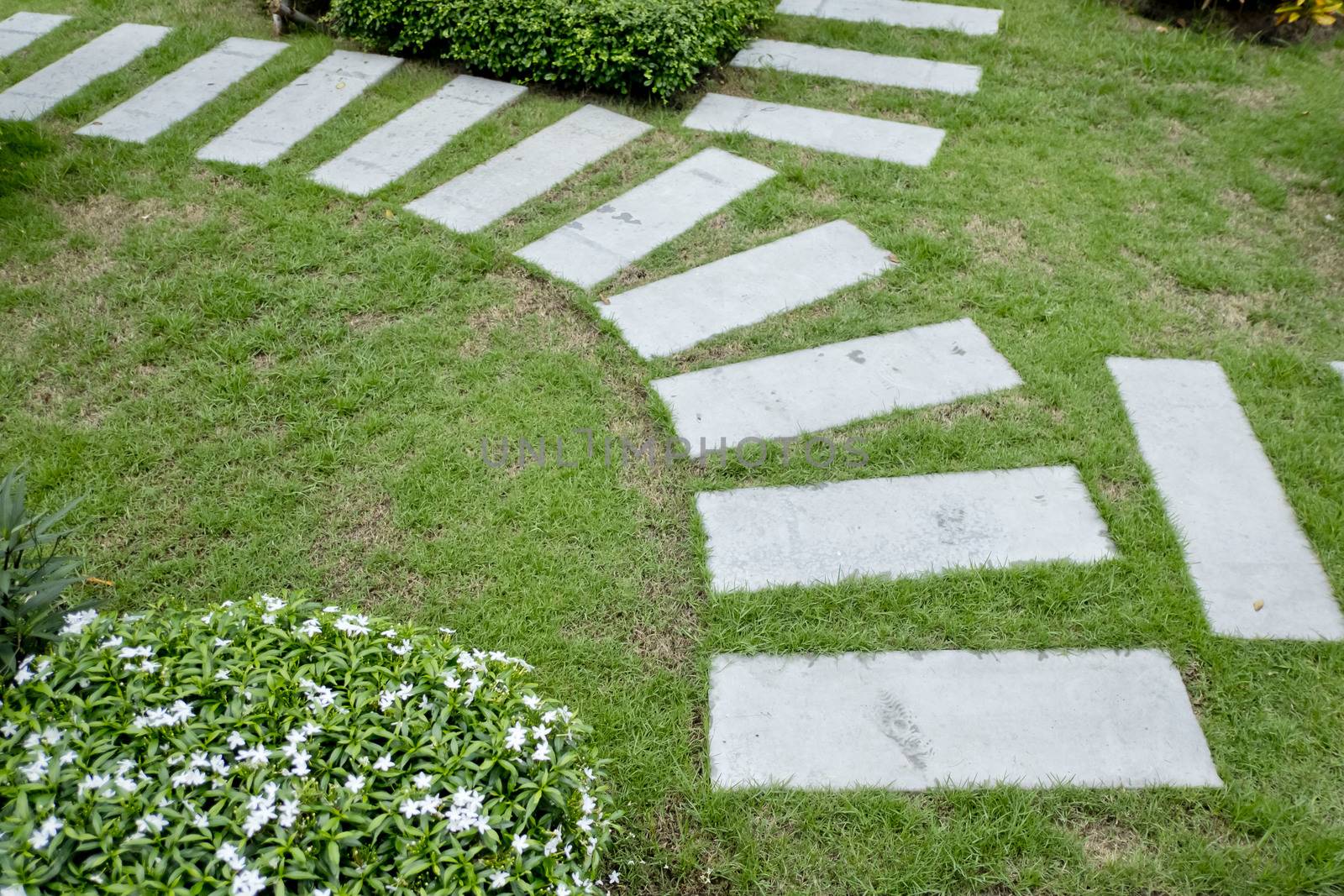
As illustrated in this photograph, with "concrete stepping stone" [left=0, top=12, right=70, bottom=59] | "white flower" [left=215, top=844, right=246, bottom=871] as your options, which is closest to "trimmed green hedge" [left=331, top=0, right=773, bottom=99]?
"concrete stepping stone" [left=0, top=12, right=70, bottom=59]

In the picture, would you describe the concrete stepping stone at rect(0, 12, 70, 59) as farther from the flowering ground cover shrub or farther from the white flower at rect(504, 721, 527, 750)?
the white flower at rect(504, 721, 527, 750)

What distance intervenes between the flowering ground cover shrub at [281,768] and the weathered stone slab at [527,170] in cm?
241

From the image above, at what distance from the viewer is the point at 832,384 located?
3.21 metres

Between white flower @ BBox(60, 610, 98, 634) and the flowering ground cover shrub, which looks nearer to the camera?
the flowering ground cover shrub

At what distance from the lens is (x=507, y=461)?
3.02 metres

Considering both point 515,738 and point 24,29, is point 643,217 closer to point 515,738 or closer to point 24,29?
point 515,738

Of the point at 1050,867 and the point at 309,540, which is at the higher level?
the point at 309,540

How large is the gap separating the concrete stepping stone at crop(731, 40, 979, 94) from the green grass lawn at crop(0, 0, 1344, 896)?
13 centimetres

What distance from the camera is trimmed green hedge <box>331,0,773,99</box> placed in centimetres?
455

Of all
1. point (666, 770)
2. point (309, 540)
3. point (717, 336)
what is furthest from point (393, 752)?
point (717, 336)

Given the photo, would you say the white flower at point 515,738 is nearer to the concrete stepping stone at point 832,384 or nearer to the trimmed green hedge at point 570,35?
the concrete stepping stone at point 832,384

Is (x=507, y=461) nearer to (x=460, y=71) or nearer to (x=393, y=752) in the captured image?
(x=393, y=752)

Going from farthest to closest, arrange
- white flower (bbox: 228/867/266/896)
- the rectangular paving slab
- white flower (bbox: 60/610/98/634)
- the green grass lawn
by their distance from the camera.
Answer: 1. the rectangular paving slab
2. the green grass lawn
3. white flower (bbox: 60/610/98/634)
4. white flower (bbox: 228/867/266/896)

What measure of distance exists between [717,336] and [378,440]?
121cm
